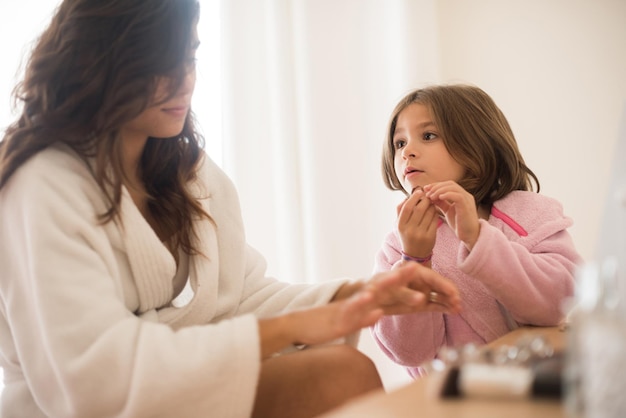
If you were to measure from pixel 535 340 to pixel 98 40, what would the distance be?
2.51 ft

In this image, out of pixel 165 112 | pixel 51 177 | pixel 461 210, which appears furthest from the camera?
pixel 461 210

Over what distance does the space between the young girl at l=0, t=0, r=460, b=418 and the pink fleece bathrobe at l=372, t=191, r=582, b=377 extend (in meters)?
0.19

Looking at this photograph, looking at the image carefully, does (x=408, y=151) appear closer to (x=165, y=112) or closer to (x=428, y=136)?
(x=428, y=136)

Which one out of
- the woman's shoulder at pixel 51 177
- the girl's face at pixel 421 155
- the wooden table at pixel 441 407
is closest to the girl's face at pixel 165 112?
the woman's shoulder at pixel 51 177

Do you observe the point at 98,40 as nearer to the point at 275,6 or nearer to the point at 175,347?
the point at 175,347

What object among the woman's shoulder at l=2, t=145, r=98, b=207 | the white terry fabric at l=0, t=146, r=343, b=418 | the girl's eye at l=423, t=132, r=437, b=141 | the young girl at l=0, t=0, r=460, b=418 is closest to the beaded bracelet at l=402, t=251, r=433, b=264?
the young girl at l=0, t=0, r=460, b=418

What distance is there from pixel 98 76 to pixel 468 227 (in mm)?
674

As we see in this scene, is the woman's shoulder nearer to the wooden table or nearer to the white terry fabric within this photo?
the white terry fabric

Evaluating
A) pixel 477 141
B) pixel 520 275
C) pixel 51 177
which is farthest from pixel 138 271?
pixel 477 141

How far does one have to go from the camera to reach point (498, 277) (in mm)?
1230

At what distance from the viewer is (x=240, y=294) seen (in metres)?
1.28

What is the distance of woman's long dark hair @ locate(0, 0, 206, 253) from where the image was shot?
1063 mm

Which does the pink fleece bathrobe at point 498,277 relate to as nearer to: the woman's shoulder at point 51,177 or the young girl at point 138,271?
the young girl at point 138,271

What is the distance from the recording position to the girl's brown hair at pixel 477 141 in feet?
4.88
